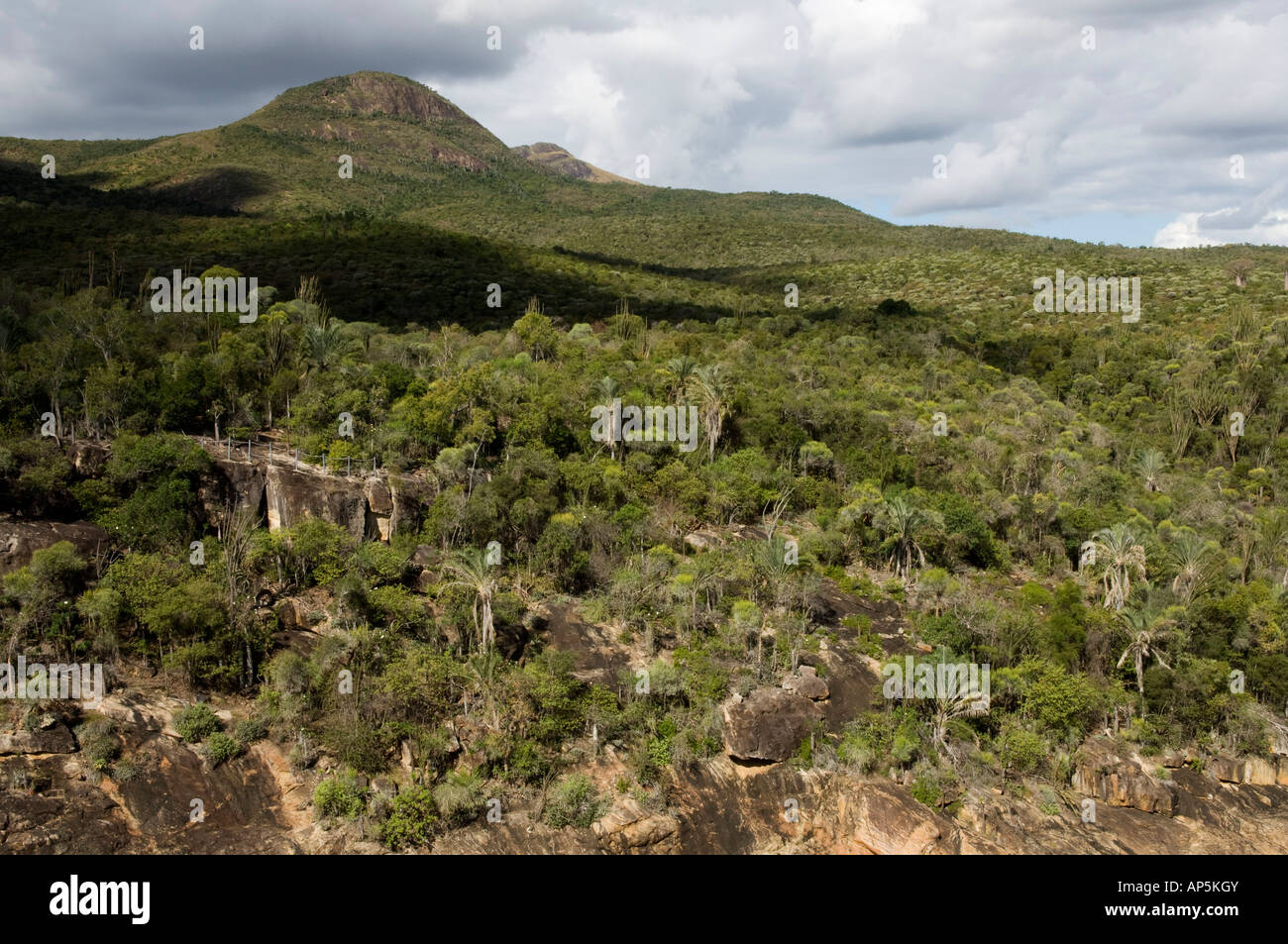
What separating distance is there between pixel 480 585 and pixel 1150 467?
1376 inches

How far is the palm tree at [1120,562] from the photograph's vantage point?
1077 inches

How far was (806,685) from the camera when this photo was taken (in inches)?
913

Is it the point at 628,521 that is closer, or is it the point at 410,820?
the point at 410,820

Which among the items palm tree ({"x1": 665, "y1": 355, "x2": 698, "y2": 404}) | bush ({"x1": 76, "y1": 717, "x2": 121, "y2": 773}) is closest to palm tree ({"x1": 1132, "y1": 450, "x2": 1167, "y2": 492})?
palm tree ({"x1": 665, "y1": 355, "x2": 698, "y2": 404})

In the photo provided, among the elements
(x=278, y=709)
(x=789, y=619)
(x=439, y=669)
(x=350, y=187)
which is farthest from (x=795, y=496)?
(x=350, y=187)

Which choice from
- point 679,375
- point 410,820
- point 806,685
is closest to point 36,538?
point 410,820

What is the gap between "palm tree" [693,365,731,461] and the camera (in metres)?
34.0

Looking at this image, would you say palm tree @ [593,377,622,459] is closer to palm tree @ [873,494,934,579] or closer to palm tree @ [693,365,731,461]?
palm tree @ [693,365,731,461]

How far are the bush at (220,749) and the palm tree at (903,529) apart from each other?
2211cm

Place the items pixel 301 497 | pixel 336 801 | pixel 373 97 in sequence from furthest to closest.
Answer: pixel 373 97
pixel 301 497
pixel 336 801

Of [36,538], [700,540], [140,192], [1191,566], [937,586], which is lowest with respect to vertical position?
[937,586]

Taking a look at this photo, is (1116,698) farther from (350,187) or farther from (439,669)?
(350,187)

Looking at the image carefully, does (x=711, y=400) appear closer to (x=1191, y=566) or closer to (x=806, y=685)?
(x=806, y=685)

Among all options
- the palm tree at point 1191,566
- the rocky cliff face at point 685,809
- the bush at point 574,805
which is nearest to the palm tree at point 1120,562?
the palm tree at point 1191,566
